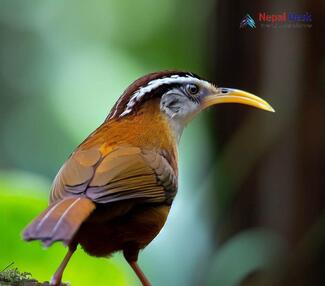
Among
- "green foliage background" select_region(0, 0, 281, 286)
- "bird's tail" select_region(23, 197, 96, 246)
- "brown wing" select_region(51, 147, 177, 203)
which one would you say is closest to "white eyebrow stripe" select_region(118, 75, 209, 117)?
"brown wing" select_region(51, 147, 177, 203)

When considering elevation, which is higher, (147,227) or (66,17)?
(66,17)

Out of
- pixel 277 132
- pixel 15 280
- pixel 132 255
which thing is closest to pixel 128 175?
pixel 132 255

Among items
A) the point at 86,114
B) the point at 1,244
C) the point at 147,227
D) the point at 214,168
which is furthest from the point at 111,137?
the point at 86,114

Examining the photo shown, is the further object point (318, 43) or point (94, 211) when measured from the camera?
point (318, 43)

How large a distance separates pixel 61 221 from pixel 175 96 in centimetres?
138

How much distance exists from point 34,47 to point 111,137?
179 inches

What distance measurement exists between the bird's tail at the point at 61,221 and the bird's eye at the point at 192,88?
122cm

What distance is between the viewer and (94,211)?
3178 millimetres

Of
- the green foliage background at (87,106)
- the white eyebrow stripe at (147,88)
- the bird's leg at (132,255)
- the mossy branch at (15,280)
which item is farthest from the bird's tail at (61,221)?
the white eyebrow stripe at (147,88)

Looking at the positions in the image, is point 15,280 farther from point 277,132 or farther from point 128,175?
point 277,132

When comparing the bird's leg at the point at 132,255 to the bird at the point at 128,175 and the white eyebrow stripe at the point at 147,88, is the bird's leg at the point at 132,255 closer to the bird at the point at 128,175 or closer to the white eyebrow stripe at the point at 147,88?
the bird at the point at 128,175

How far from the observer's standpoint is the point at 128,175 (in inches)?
129

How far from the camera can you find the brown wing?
315cm

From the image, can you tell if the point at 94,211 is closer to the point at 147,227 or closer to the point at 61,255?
the point at 147,227
